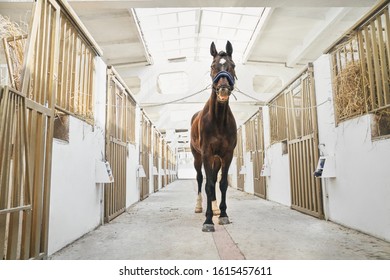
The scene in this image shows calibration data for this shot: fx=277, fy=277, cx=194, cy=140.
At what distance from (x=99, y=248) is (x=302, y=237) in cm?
153

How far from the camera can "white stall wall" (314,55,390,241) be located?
2061mm

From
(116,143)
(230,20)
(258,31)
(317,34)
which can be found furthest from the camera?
(230,20)

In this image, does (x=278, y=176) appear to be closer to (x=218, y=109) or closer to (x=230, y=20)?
(x=218, y=109)

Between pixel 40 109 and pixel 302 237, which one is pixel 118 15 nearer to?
pixel 40 109

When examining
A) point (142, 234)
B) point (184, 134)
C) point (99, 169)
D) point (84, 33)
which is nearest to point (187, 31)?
point (84, 33)

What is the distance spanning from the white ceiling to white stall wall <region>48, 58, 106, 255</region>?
7.37ft

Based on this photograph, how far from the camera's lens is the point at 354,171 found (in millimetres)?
2453

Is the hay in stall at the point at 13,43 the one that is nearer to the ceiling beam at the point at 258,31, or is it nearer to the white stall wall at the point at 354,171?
the white stall wall at the point at 354,171

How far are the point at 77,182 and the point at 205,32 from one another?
6.03 metres

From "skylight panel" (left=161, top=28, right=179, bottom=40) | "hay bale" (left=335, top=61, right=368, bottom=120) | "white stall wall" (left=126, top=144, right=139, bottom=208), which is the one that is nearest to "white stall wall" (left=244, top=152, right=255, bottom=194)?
"white stall wall" (left=126, top=144, right=139, bottom=208)

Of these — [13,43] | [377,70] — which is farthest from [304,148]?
[13,43]

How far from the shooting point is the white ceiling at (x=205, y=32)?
430cm
